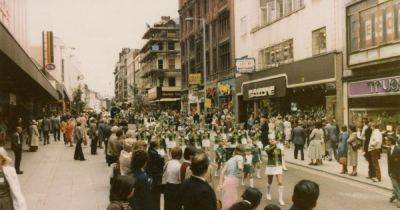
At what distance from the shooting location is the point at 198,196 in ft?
18.8

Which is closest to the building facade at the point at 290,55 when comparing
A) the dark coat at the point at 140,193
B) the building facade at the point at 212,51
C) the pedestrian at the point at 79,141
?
the building facade at the point at 212,51

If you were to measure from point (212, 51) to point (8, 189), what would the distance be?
51433 millimetres

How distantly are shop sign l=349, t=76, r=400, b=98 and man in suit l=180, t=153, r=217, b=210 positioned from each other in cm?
1971

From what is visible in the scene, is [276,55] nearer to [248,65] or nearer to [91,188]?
[248,65]

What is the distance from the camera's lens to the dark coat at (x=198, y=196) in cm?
573

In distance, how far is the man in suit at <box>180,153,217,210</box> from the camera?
5.74 m

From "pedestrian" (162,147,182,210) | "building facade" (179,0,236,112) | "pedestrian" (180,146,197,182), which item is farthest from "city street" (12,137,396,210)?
"building facade" (179,0,236,112)

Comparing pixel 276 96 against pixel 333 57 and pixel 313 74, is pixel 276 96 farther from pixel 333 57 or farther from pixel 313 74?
pixel 333 57

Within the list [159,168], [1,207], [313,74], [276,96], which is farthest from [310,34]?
[1,207]

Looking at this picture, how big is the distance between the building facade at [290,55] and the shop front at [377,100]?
1201 mm

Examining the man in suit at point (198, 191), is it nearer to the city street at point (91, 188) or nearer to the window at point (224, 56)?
the city street at point (91, 188)

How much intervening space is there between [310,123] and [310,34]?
7185 millimetres

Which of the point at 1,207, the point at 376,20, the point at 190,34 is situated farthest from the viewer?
the point at 190,34

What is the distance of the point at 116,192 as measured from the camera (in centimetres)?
559
